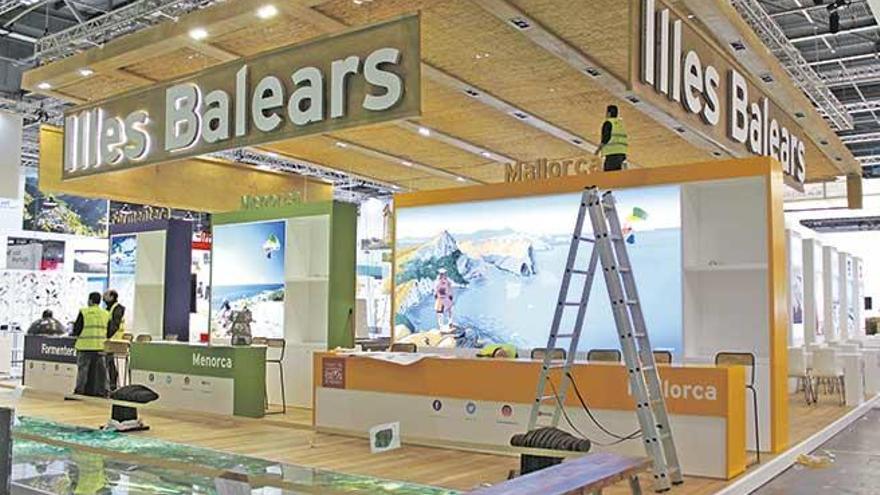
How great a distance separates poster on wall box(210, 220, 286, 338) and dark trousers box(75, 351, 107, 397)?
1.45m

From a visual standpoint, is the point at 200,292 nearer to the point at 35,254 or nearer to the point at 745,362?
the point at 35,254

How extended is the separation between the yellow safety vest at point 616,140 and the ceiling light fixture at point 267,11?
9.31 ft

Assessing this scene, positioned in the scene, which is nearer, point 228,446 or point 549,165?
point 228,446

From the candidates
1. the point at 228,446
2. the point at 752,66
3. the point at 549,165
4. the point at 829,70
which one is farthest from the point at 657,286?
the point at 829,70

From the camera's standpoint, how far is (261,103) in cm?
651

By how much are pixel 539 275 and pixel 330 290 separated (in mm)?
2503

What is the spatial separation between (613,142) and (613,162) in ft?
1.27

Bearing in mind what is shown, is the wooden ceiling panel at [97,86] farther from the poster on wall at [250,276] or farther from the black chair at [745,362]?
the black chair at [745,362]

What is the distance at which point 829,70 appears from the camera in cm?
1312

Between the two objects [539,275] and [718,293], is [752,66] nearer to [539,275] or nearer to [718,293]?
[718,293]

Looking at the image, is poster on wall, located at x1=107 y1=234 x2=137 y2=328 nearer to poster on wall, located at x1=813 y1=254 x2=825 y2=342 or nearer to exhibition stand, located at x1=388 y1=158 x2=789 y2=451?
exhibition stand, located at x1=388 y1=158 x2=789 y2=451

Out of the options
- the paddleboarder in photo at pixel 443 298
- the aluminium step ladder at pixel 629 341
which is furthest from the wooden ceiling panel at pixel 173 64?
the aluminium step ladder at pixel 629 341

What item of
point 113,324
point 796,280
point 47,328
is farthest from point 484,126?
point 47,328

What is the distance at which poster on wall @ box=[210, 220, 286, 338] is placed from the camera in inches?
414
